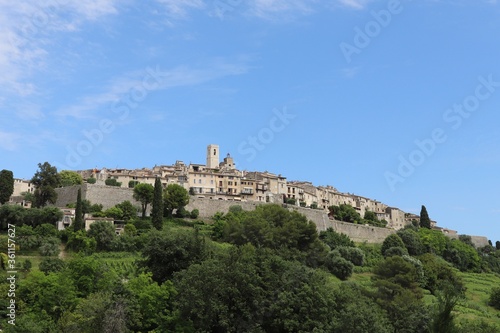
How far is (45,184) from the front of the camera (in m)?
74.2

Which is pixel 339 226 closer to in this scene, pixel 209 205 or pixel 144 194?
pixel 209 205

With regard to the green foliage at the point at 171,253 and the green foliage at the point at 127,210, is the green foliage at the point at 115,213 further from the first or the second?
the green foliage at the point at 171,253

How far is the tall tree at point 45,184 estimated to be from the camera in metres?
73.2

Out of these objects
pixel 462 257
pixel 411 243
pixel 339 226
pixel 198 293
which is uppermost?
pixel 339 226

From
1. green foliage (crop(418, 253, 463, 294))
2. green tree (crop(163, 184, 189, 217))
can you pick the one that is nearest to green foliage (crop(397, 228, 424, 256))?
green foliage (crop(418, 253, 463, 294))

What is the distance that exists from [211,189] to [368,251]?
23.9 meters

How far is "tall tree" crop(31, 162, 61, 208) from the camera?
73.2m

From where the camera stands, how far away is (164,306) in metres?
36.2

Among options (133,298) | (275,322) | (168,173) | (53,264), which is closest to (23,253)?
(53,264)

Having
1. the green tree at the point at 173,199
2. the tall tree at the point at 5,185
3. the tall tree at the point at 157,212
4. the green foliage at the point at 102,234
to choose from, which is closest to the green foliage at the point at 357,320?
the green foliage at the point at 102,234

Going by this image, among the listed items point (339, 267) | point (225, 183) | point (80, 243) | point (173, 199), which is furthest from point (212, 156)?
point (80, 243)

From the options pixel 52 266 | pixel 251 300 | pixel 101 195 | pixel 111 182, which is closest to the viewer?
pixel 251 300

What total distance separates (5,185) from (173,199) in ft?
60.1

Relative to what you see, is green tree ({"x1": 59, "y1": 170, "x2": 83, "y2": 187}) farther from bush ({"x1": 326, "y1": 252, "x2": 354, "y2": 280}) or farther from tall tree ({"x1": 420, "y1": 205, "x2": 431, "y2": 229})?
tall tree ({"x1": 420, "y1": 205, "x2": 431, "y2": 229})
